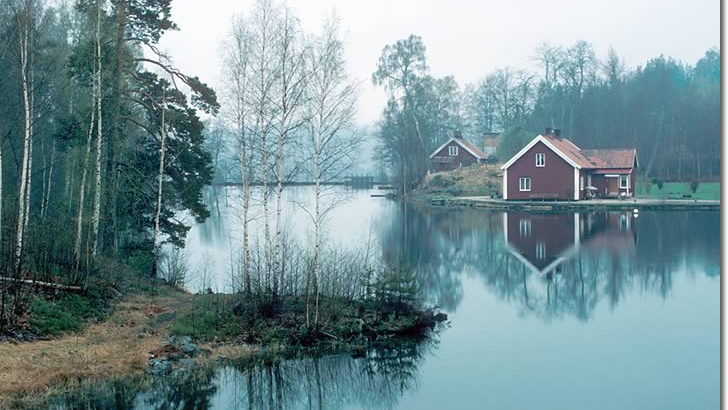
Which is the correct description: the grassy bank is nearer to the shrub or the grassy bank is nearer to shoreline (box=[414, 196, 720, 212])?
the shrub

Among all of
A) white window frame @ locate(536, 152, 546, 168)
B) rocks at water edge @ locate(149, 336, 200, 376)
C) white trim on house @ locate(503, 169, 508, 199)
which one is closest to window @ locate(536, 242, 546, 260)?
rocks at water edge @ locate(149, 336, 200, 376)

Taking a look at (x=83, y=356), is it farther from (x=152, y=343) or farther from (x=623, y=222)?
(x=623, y=222)

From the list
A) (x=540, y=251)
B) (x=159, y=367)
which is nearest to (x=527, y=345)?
(x=159, y=367)

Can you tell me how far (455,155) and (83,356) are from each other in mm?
43499

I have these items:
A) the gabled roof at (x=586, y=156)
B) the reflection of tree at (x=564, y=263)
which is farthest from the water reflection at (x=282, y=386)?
the gabled roof at (x=586, y=156)

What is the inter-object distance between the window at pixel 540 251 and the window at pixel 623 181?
1796 cm

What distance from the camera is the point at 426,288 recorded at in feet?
52.3

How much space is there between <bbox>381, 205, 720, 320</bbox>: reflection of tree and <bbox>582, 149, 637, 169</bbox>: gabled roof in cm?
888

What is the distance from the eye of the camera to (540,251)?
831 inches

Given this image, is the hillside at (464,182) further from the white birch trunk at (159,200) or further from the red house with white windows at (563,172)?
the white birch trunk at (159,200)

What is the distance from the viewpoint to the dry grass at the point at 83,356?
8852mm

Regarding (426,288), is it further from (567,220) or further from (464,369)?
(567,220)

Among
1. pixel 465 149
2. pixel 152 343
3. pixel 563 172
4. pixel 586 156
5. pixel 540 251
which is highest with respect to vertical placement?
pixel 465 149

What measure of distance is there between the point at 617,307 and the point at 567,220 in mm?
16285
